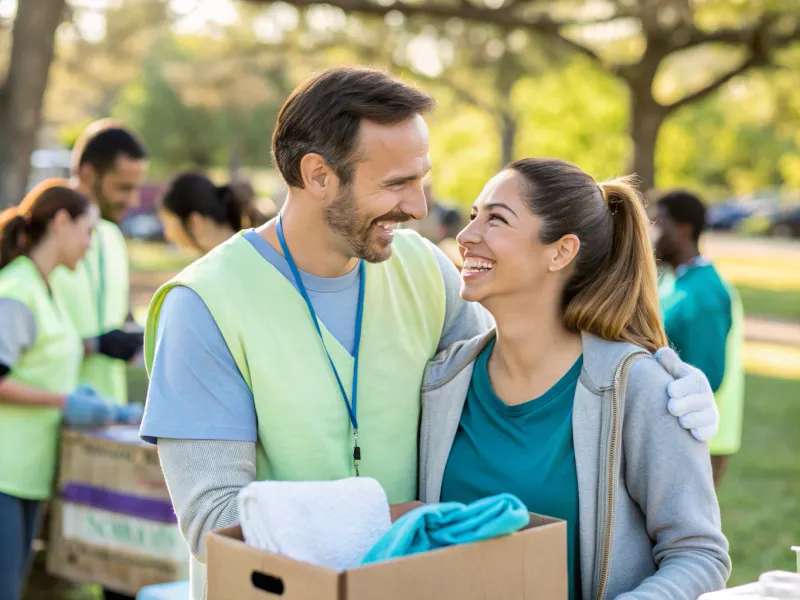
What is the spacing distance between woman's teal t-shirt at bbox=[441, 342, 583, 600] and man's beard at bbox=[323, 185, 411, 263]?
0.43 metres

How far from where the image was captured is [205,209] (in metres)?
5.27

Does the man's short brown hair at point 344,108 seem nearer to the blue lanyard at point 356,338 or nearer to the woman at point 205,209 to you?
the blue lanyard at point 356,338

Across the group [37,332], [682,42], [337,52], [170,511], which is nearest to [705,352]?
[170,511]

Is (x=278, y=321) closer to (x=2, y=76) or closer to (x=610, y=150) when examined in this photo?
(x=2, y=76)

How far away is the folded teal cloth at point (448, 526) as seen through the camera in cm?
184

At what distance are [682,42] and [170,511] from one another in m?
10.00

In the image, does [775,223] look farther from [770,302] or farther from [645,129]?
[645,129]

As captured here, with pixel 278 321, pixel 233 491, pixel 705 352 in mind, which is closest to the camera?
A: pixel 233 491

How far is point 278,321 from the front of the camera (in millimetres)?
2500

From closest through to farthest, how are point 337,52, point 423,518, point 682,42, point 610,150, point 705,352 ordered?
point 423,518 → point 705,352 → point 682,42 → point 337,52 → point 610,150

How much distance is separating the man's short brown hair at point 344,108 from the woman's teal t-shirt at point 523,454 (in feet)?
2.17

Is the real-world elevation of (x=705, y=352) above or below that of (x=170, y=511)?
above


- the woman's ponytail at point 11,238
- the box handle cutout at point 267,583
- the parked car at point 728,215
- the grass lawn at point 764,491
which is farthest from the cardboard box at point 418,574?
the parked car at point 728,215

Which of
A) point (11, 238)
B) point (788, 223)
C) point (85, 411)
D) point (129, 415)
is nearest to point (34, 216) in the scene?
point (11, 238)
